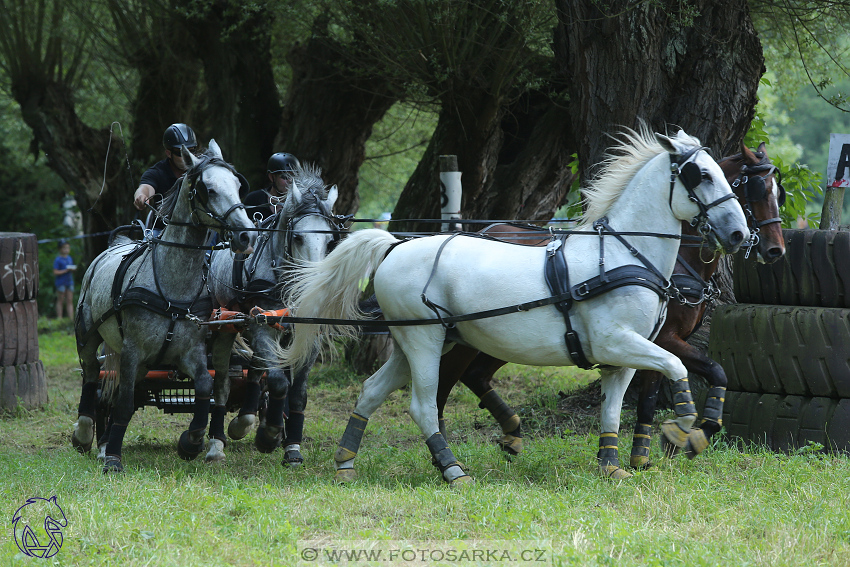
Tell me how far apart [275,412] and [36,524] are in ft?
7.20

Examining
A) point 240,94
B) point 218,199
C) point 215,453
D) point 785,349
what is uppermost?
point 240,94

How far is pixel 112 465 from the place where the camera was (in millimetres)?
5441

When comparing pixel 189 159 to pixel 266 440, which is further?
pixel 266 440

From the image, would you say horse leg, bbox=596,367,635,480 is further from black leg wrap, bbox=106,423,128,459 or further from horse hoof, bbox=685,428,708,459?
black leg wrap, bbox=106,423,128,459

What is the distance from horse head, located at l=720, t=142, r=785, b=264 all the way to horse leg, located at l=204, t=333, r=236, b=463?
379 cm

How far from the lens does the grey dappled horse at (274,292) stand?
5.91 meters

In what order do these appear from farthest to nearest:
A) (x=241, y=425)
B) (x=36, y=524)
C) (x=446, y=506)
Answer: (x=241, y=425)
(x=446, y=506)
(x=36, y=524)

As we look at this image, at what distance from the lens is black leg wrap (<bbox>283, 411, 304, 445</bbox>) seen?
617 cm

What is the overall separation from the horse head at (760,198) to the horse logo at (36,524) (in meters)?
4.16

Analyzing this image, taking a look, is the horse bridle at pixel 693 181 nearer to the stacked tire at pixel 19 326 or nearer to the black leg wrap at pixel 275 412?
the black leg wrap at pixel 275 412

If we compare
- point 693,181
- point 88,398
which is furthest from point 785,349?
point 88,398

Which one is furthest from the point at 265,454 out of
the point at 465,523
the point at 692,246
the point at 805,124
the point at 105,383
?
the point at 805,124

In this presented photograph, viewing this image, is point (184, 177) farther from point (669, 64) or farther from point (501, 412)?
→ point (669, 64)

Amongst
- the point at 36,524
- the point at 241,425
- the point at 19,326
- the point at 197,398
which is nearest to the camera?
the point at 36,524
